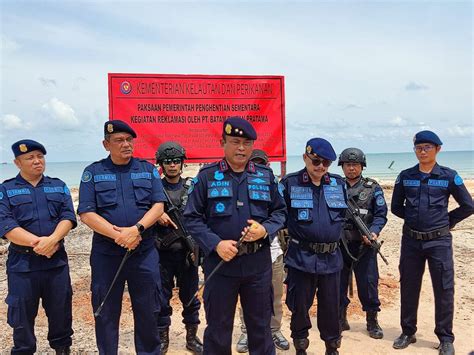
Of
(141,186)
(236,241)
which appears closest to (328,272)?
(236,241)

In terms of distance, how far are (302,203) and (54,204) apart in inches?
92.1

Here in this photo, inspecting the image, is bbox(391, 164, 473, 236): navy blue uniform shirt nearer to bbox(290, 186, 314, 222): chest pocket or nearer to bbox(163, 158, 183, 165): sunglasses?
bbox(290, 186, 314, 222): chest pocket

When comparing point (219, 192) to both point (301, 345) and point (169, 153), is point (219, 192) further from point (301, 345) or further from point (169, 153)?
point (301, 345)

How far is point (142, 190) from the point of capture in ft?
11.7

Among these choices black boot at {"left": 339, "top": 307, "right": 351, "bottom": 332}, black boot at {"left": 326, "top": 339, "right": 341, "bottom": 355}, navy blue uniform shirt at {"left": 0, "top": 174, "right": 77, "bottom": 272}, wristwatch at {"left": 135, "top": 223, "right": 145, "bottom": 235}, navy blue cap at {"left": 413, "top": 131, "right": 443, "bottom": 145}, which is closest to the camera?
wristwatch at {"left": 135, "top": 223, "right": 145, "bottom": 235}

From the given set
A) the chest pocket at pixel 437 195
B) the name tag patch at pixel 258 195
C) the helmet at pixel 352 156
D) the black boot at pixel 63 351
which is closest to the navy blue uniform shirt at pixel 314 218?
the name tag patch at pixel 258 195

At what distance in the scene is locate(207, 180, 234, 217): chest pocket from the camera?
317cm

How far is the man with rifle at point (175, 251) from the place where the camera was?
4.21 m

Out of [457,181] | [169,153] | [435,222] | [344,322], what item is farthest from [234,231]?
[457,181]

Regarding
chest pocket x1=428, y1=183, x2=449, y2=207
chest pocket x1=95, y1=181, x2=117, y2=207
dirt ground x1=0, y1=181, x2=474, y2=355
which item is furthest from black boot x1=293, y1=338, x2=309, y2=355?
chest pocket x1=95, y1=181, x2=117, y2=207

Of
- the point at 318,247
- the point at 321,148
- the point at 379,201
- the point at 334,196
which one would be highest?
the point at 321,148

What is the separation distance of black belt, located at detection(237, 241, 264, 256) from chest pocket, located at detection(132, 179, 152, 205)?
1023 millimetres

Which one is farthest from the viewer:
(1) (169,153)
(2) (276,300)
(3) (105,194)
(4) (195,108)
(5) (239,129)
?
(4) (195,108)

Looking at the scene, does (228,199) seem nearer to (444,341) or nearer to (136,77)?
(444,341)
